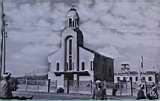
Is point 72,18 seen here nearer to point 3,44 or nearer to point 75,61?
point 75,61

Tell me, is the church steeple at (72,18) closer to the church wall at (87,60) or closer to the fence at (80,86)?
the church wall at (87,60)

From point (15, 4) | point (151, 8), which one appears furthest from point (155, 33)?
point (15, 4)

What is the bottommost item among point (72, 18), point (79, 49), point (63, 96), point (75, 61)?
point (63, 96)

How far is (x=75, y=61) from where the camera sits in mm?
2859

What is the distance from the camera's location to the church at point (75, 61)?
9.32 feet

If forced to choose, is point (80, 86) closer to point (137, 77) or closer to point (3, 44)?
point (137, 77)

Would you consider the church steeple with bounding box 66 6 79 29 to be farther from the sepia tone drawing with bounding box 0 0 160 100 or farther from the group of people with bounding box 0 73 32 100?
the group of people with bounding box 0 73 32 100

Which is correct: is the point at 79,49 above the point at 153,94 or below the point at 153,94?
above

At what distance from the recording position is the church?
284 centimetres

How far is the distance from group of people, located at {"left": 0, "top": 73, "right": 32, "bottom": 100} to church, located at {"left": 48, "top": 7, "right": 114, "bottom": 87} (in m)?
0.37

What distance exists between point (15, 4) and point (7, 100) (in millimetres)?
930

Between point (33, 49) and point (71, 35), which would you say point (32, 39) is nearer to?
point (33, 49)

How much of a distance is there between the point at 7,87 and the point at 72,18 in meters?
0.92

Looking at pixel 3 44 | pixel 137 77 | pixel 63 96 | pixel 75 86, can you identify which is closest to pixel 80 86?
pixel 75 86
